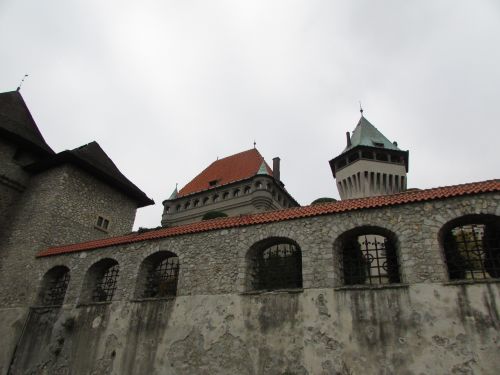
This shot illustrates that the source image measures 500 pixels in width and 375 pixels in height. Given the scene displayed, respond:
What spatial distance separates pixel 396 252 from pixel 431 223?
93cm

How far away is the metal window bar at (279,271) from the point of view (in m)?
8.46

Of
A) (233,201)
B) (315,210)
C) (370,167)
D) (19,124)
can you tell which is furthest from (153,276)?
(370,167)

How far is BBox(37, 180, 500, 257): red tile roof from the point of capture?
24.1 feet

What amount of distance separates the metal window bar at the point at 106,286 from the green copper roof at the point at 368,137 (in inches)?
671

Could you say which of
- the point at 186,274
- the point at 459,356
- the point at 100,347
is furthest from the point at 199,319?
the point at 459,356

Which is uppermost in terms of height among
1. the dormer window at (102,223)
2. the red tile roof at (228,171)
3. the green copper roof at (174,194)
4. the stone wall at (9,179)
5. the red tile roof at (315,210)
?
the red tile roof at (228,171)

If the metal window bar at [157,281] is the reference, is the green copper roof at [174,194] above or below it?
above

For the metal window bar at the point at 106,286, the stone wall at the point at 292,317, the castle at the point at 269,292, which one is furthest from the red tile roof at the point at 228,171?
the stone wall at the point at 292,317

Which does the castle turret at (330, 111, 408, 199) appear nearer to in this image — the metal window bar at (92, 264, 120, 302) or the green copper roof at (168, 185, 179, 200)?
the green copper roof at (168, 185, 179, 200)

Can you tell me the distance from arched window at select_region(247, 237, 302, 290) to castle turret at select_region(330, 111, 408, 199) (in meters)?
14.2

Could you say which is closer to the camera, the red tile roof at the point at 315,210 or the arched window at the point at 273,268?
the red tile roof at the point at 315,210

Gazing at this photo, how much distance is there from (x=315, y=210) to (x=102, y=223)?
10282mm

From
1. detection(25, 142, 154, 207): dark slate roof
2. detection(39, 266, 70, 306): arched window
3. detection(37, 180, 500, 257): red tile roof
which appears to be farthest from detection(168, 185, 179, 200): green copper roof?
detection(37, 180, 500, 257): red tile roof

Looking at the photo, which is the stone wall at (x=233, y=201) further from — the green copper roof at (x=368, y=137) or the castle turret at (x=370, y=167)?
the green copper roof at (x=368, y=137)
